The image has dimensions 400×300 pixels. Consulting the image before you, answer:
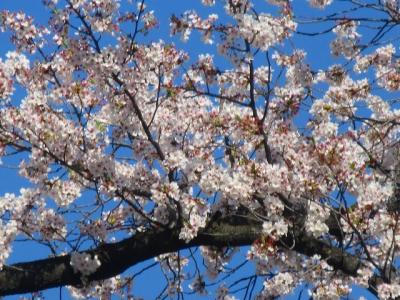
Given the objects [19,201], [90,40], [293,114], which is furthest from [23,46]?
[293,114]

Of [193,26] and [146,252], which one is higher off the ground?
[193,26]

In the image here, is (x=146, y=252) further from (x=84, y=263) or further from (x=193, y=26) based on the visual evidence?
(x=193, y=26)

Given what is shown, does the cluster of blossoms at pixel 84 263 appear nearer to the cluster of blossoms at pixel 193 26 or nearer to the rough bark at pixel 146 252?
the rough bark at pixel 146 252

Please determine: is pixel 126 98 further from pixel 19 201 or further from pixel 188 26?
pixel 19 201

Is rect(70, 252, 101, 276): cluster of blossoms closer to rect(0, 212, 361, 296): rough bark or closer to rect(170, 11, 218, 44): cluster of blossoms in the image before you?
rect(0, 212, 361, 296): rough bark

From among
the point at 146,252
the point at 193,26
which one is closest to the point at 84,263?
the point at 146,252

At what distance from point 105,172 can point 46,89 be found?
5.02 ft

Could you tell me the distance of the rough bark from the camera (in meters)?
6.82

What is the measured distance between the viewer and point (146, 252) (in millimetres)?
7109

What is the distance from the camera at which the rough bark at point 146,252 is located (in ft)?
22.4

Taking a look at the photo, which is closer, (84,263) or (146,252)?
(84,263)

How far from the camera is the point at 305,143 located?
310 inches

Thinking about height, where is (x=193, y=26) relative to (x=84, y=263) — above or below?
above

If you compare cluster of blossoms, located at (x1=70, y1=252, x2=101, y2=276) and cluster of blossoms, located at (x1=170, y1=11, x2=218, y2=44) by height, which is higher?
cluster of blossoms, located at (x1=170, y1=11, x2=218, y2=44)
